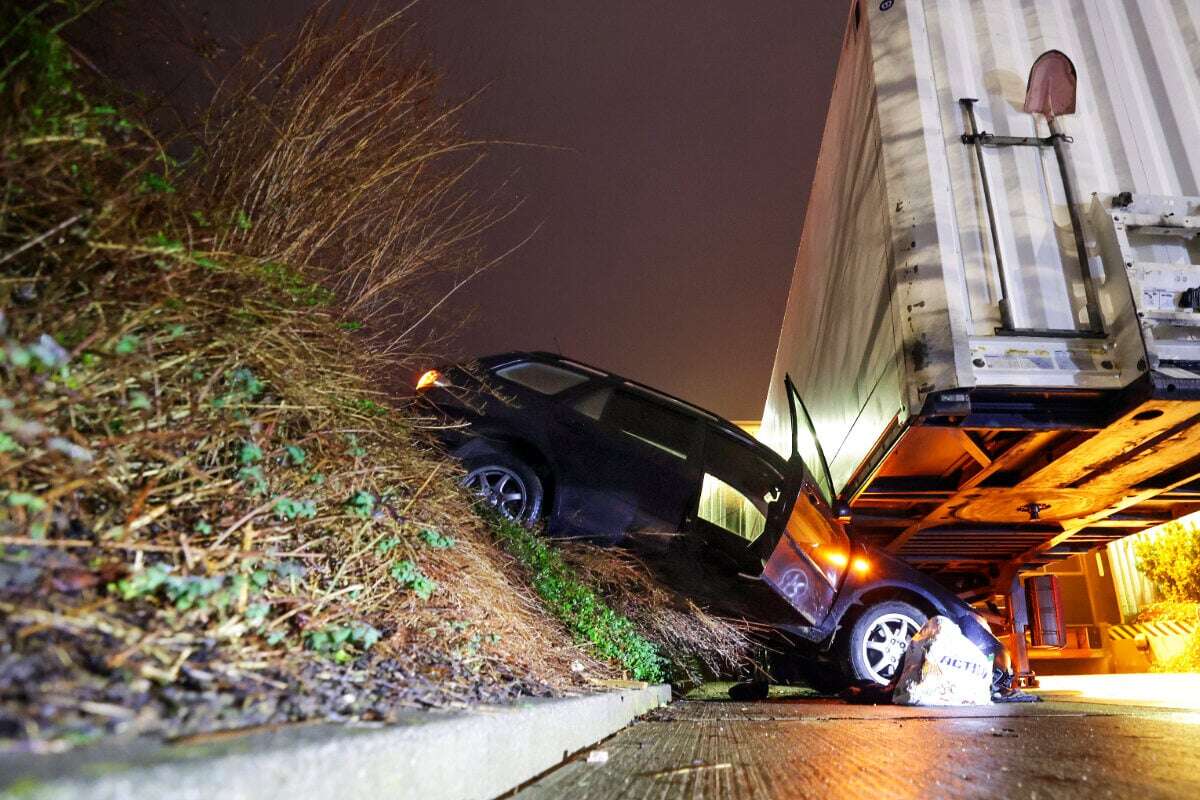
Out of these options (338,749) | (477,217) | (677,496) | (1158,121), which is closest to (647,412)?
(677,496)

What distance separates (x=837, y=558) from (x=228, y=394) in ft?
17.6

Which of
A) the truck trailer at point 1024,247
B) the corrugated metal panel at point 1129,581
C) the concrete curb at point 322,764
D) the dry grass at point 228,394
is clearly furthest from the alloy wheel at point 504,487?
the corrugated metal panel at point 1129,581

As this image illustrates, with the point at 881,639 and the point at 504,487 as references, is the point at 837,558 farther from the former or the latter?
the point at 504,487

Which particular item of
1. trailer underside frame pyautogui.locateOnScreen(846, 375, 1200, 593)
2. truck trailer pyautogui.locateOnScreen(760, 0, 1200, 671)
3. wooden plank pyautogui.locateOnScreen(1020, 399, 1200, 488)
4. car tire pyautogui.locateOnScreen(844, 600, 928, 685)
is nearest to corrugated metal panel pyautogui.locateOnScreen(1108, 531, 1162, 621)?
trailer underside frame pyautogui.locateOnScreen(846, 375, 1200, 593)

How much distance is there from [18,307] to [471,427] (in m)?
3.90

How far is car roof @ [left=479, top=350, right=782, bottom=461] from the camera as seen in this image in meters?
5.75

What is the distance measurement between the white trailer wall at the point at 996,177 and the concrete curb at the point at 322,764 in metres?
3.74

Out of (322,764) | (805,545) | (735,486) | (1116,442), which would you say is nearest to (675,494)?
(735,486)

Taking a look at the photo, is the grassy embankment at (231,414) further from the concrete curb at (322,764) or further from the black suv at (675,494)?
the black suv at (675,494)

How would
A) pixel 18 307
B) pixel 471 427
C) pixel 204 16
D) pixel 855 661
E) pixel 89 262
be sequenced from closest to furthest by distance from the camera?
pixel 18 307
pixel 89 262
pixel 204 16
pixel 471 427
pixel 855 661

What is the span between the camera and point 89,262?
1.79 metres

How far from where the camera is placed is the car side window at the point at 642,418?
5602 millimetres

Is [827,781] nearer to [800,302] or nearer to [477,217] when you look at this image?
[477,217]

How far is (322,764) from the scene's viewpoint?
1105mm
